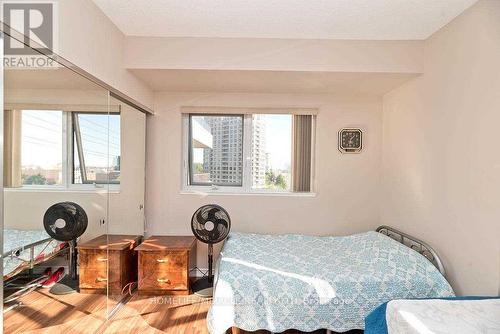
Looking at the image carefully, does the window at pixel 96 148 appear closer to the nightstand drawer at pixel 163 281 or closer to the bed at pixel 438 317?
the nightstand drawer at pixel 163 281

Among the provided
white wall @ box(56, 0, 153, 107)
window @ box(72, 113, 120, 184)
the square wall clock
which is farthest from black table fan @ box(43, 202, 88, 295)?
the square wall clock

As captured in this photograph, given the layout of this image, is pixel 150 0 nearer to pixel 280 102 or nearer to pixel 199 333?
pixel 280 102

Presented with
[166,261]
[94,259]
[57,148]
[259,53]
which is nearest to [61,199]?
[57,148]

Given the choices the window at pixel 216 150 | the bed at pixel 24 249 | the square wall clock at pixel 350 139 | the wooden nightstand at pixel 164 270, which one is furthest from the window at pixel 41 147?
the square wall clock at pixel 350 139

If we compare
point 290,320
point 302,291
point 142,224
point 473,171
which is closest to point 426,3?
point 473,171

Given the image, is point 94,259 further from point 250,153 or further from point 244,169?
point 250,153

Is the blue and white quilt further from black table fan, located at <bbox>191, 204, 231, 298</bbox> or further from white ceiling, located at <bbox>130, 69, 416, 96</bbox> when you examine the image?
white ceiling, located at <bbox>130, 69, 416, 96</bbox>

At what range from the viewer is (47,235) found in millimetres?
1616

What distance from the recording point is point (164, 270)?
274cm

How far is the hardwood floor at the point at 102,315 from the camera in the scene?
1513 mm

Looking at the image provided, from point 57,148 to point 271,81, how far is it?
6.82 feet

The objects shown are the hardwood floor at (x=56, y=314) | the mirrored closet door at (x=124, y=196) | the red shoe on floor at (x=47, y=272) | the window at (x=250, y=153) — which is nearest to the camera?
the hardwood floor at (x=56, y=314)

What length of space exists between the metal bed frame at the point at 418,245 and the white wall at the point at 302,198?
1.13ft

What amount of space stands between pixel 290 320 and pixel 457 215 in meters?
1.64
